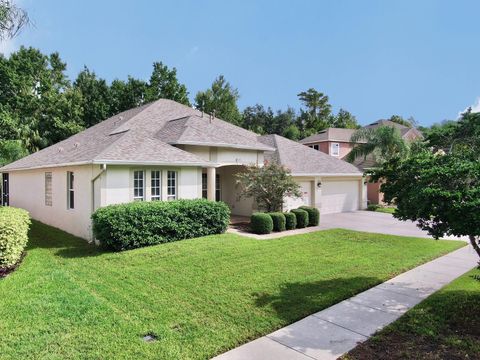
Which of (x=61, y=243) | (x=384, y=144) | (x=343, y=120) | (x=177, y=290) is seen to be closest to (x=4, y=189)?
(x=61, y=243)

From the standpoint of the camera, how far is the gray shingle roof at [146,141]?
518 inches

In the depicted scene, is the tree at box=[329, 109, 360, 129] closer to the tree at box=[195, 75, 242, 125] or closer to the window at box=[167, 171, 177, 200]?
the tree at box=[195, 75, 242, 125]

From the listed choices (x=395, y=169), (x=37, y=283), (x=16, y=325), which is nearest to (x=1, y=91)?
(x=37, y=283)

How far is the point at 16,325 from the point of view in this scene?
5707 millimetres

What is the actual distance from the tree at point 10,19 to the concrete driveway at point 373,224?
14.1 m

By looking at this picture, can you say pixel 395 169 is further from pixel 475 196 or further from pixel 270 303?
pixel 270 303

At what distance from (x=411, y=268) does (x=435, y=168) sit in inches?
189

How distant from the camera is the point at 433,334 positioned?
538cm

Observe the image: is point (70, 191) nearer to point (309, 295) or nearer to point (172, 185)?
point (172, 185)

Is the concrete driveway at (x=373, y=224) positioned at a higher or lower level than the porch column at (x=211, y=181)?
lower

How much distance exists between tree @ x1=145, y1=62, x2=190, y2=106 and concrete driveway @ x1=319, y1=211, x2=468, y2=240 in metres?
22.7

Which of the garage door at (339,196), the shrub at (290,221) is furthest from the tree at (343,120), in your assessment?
the shrub at (290,221)

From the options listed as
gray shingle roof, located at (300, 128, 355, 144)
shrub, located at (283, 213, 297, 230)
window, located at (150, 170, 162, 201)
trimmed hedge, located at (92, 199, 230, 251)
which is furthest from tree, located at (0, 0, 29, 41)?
gray shingle roof, located at (300, 128, 355, 144)

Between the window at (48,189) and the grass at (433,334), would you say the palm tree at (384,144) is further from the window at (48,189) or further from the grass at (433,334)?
the window at (48,189)
